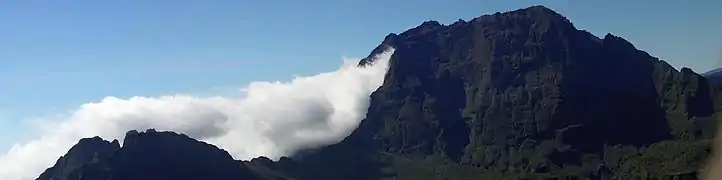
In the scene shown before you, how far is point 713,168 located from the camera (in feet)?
45.6

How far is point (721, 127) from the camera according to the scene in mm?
14477

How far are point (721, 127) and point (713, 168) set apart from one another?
0.91m

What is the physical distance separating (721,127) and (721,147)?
36 centimetres

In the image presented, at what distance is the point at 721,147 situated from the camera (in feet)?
47.0

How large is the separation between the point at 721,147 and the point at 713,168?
22.9 inches
